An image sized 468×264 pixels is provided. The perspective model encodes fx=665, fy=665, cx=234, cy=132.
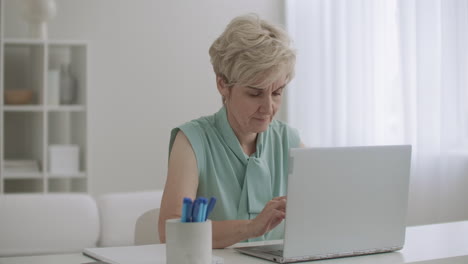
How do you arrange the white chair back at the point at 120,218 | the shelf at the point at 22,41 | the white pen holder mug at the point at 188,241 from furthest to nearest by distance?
1. the shelf at the point at 22,41
2. the white chair back at the point at 120,218
3. the white pen holder mug at the point at 188,241

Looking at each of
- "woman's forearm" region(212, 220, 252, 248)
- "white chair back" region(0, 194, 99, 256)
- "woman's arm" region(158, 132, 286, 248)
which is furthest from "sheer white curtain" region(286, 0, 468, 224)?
"woman's forearm" region(212, 220, 252, 248)

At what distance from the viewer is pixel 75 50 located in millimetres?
4211

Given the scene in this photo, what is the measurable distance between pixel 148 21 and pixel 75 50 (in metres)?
0.74

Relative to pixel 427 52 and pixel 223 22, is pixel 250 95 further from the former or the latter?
pixel 223 22

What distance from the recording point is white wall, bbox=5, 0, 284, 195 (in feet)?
15.2

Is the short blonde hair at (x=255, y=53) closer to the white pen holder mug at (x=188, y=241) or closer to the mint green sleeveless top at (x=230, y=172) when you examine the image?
the mint green sleeveless top at (x=230, y=172)

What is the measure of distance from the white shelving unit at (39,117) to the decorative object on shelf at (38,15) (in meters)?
0.09

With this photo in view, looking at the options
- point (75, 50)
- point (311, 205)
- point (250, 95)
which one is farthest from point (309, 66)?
point (311, 205)

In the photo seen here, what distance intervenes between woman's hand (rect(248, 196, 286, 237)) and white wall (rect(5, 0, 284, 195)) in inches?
127

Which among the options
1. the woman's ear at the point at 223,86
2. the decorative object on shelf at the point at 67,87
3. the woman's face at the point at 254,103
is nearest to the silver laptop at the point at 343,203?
the woman's face at the point at 254,103

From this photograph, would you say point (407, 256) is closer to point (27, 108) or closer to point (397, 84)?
point (397, 84)

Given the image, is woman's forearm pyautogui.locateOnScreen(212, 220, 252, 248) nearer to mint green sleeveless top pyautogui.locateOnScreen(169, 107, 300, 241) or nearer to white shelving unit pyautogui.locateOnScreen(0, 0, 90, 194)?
mint green sleeveless top pyautogui.locateOnScreen(169, 107, 300, 241)

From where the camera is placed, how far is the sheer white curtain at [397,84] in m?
3.47

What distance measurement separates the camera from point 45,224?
2.49 m
